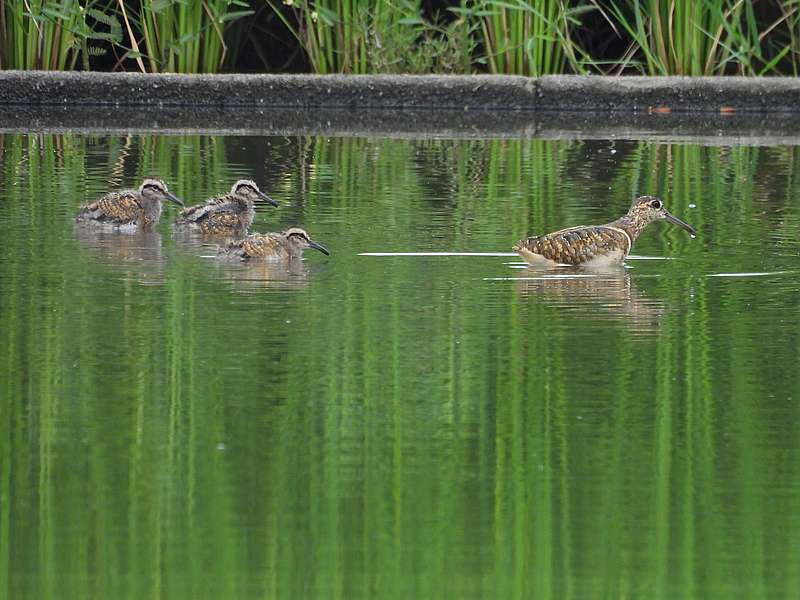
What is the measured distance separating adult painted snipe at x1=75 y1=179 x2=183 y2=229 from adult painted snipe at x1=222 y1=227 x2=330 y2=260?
3.54 feet

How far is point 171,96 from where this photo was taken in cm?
1831

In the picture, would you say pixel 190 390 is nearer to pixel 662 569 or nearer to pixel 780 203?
pixel 662 569

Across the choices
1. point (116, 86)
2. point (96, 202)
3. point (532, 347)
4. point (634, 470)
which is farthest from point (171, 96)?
point (634, 470)

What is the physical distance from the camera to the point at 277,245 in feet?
33.7

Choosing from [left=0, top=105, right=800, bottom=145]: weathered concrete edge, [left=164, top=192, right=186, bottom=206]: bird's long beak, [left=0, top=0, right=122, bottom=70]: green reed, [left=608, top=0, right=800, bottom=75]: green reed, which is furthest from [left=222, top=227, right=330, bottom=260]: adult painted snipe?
[left=608, top=0, right=800, bottom=75]: green reed

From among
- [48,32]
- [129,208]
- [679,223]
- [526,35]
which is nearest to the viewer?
[679,223]

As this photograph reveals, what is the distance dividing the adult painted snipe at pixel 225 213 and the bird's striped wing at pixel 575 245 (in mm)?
1723

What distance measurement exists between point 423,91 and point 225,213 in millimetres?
7307

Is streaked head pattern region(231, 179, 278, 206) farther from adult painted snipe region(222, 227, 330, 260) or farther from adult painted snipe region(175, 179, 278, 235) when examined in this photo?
adult painted snipe region(222, 227, 330, 260)

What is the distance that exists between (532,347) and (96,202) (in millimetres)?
4127

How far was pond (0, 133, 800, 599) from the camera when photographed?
16.8 feet

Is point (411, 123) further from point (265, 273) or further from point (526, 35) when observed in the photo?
point (265, 273)

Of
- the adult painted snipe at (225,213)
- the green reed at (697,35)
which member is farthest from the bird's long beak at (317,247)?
the green reed at (697,35)

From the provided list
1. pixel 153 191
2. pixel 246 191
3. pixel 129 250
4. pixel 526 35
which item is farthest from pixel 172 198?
pixel 526 35
